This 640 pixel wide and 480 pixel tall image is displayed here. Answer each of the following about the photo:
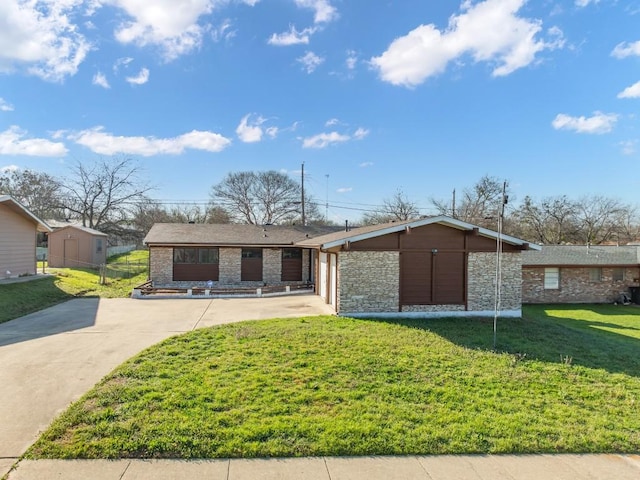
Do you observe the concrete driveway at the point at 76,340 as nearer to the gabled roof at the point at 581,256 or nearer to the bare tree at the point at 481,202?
the gabled roof at the point at 581,256

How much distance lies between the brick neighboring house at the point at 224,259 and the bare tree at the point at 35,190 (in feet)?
83.7

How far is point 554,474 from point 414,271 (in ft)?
29.9

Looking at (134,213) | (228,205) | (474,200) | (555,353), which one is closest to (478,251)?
(555,353)

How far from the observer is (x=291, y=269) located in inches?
806

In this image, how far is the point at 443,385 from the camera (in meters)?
6.27

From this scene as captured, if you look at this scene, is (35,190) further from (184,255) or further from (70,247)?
(184,255)

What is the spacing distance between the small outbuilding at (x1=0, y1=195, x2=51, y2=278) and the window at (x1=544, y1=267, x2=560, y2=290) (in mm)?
27377

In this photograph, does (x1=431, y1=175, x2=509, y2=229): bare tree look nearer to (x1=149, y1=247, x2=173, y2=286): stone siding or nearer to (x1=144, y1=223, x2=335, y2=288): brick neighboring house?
(x1=144, y1=223, x2=335, y2=288): brick neighboring house

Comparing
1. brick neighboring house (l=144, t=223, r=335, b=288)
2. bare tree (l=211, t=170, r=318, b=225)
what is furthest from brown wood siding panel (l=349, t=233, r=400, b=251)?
bare tree (l=211, t=170, r=318, b=225)

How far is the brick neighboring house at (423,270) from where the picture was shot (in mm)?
12453

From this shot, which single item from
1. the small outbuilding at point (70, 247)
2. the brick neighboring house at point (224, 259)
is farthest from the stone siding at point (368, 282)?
the small outbuilding at point (70, 247)

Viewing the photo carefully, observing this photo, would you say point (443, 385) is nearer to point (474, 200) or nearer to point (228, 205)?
point (474, 200)

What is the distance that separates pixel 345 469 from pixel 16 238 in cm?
2143

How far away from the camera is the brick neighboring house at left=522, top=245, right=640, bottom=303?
20672mm
